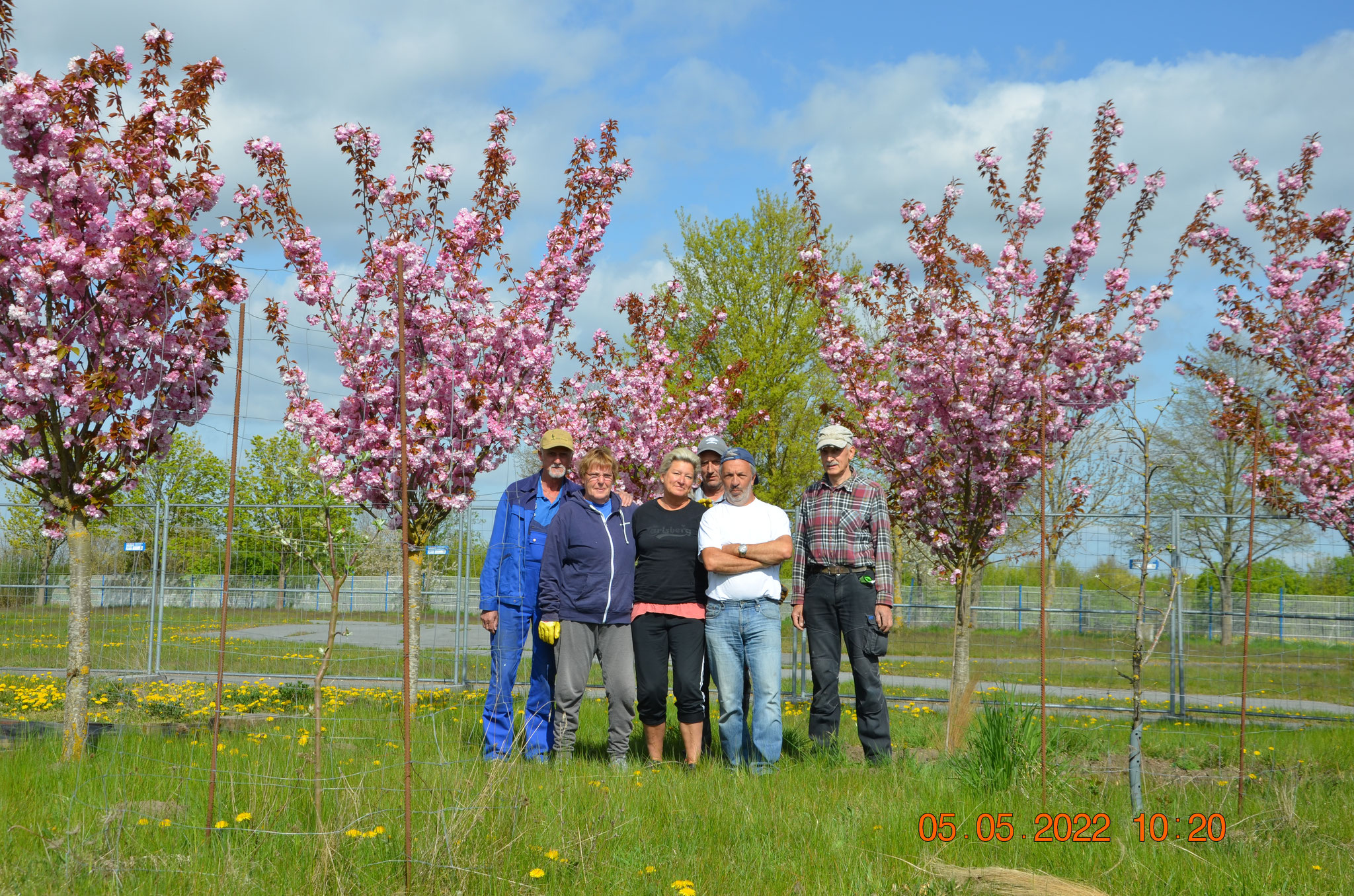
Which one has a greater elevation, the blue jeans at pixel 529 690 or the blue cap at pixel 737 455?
the blue cap at pixel 737 455

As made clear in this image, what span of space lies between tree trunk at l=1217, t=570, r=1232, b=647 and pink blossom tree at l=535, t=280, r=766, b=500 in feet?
20.0

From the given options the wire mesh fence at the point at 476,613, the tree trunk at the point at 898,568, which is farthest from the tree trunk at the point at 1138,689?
the wire mesh fence at the point at 476,613

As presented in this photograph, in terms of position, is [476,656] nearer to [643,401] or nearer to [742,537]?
[643,401]

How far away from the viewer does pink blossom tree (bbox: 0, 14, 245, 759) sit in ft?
16.9

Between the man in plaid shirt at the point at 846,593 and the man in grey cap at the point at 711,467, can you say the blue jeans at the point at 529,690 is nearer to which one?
the man in grey cap at the point at 711,467

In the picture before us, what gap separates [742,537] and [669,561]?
452 mm

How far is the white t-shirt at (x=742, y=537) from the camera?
520 centimetres

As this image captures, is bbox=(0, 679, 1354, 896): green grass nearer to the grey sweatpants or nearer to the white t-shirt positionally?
the grey sweatpants

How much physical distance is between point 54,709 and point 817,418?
1446cm

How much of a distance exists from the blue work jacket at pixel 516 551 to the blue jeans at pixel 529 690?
88 millimetres

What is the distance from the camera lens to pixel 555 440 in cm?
552

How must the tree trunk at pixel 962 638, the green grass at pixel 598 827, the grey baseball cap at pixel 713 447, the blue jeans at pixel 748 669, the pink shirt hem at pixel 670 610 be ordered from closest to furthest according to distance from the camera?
1. the green grass at pixel 598 827
2. the blue jeans at pixel 748 669
3. the pink shirt hem at pixel 670 610
4. the grey baseball cap at pixel 713 447
5. the tree trunk at pixel 962 638

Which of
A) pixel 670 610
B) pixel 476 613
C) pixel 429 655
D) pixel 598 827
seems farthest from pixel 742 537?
pixel 429 655

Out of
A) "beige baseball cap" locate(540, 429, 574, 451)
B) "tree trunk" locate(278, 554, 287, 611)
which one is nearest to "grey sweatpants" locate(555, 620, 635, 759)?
"beige baseball cap" locate(540, 429, 574, 451)
